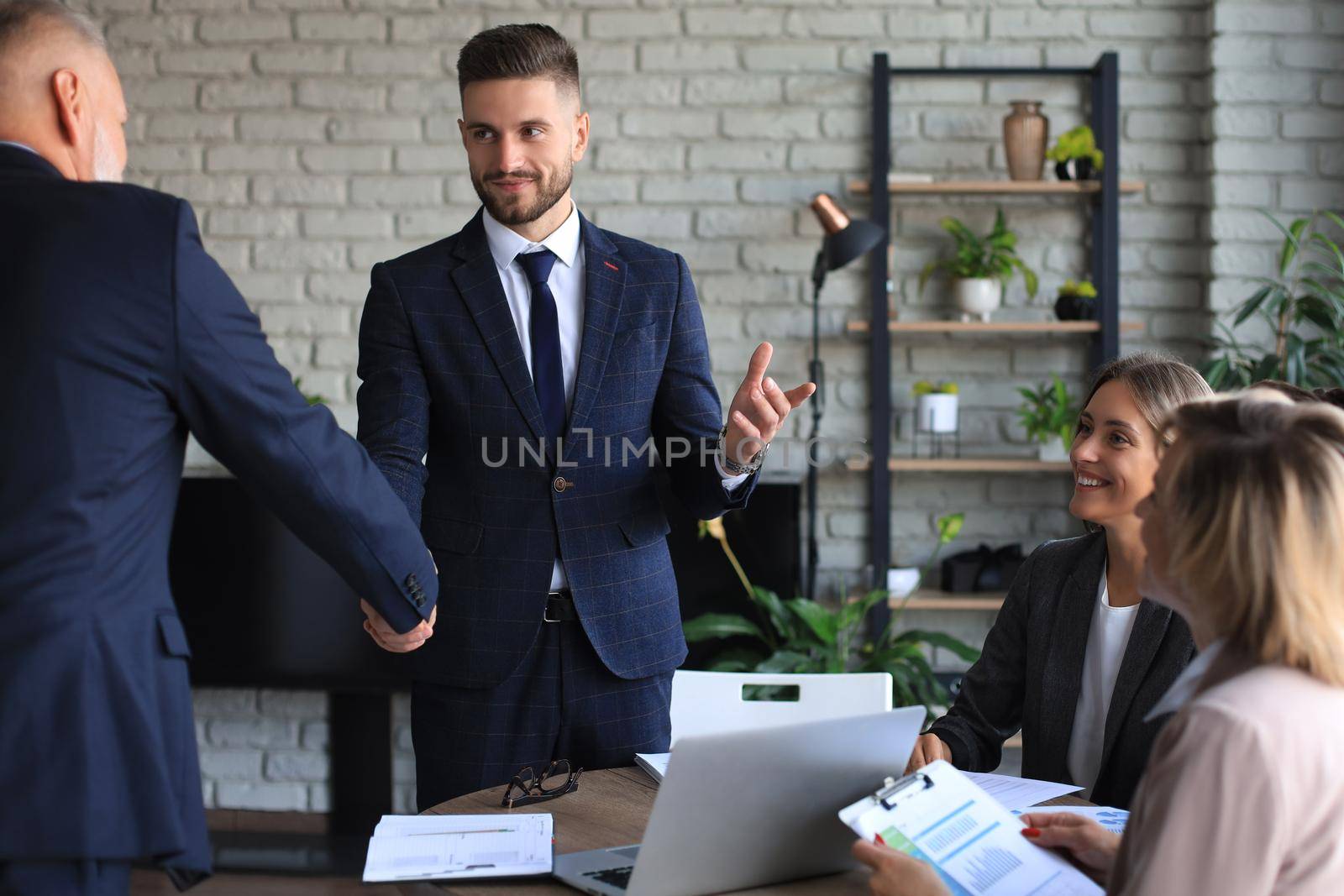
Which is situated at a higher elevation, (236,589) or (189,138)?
(189,138)

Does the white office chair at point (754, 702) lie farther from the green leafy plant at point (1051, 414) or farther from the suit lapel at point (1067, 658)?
the green leafy plant at point (1051, 414)

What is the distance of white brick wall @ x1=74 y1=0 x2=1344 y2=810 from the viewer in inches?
139

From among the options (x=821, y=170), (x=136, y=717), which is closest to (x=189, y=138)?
(x=821, y=170)

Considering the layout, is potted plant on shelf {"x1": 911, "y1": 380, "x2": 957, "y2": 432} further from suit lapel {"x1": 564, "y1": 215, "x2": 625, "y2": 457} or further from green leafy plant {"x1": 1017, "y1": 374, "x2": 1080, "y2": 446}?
suit lapel {"x1": 564, "y1": 215, "x2": 625, "y2": 457}

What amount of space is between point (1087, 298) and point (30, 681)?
2.96 metres

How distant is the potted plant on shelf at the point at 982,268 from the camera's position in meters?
3.45

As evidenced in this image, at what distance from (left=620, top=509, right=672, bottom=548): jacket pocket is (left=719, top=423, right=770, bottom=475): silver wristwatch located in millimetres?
146

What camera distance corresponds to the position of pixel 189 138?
378cm

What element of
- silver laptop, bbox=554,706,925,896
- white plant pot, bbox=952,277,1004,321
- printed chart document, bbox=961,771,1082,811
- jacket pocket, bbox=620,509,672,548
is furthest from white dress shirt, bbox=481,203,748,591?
white plant pot, bbox=952,277,1004,321

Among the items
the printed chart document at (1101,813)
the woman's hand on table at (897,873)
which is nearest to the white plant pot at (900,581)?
the printed chart document at (1101,813)

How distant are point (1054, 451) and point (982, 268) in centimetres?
56

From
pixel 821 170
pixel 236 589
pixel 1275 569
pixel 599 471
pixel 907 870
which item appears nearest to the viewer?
pixel 1275 569

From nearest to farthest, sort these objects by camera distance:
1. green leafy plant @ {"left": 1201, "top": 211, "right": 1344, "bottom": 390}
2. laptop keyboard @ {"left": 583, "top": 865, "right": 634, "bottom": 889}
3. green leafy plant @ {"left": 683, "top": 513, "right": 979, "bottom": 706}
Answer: laptop keyboard @ {"left": 583, "top": 865, "right": 634, "bottom": 889}, green leafy plant @ {"left": 1201, "top": 211, "right": 1344, "bottom": 390}, green leafy plant @ {"left": 683, "top": 513, "right": 979, "bottom": 706}

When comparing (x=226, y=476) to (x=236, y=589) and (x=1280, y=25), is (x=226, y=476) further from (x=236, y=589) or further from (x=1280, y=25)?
(x=1280, y=25)
